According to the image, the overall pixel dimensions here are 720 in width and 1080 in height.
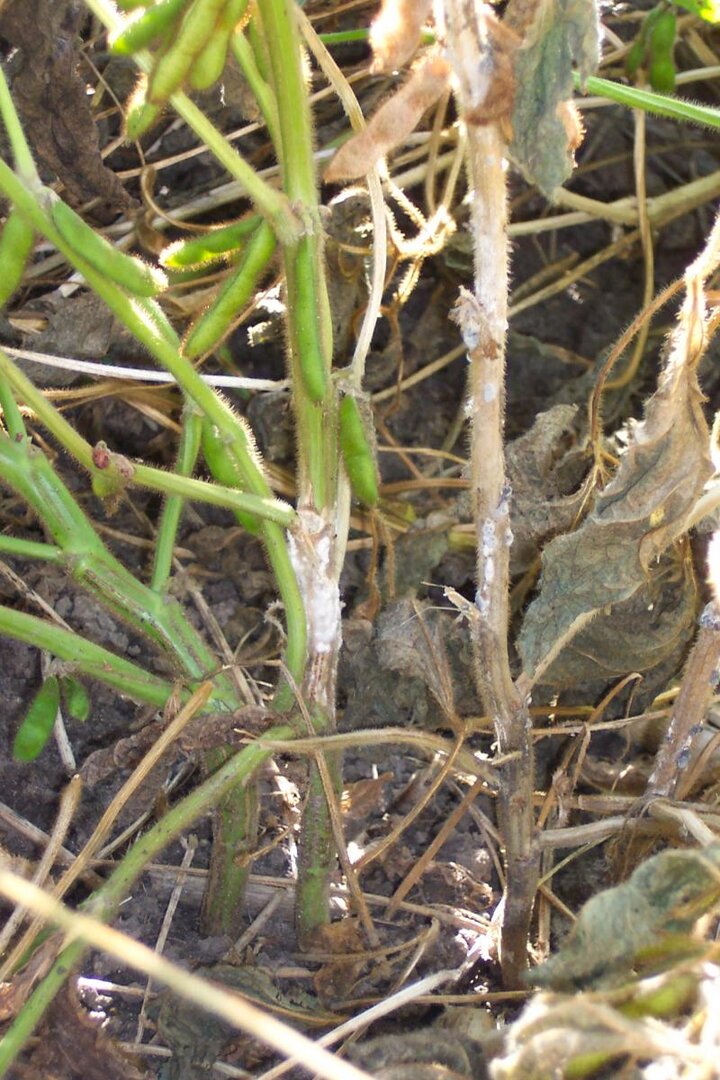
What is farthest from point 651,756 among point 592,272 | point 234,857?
point 592,272

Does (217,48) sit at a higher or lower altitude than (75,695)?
higher

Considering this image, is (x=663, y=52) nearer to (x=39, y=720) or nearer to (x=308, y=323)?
(x=308, y=323)

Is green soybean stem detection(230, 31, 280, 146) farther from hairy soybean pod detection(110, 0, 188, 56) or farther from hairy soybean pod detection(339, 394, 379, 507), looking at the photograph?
hairy soybean pod detection(339, 394, 379, 507)

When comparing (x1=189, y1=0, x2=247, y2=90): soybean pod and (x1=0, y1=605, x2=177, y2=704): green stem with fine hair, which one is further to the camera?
(x1=0, y1=605, x2=177, y2=704): green stem with fine hair

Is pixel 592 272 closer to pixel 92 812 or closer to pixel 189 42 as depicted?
pixel 189 42

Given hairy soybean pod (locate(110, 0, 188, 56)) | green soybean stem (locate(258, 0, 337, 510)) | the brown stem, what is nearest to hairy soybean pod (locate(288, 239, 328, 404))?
green soybean stem (locate(258, 0, 337, 510))

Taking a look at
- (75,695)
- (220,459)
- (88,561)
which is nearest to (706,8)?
(220,459)
